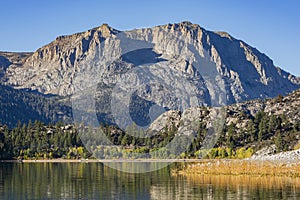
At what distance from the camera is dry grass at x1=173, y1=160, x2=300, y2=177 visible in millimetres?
93062

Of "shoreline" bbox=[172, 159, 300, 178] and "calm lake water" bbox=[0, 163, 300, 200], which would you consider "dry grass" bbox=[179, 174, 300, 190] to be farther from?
"shoreline" bbox=[172, 159, 300, 178]

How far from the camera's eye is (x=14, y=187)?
80438mm

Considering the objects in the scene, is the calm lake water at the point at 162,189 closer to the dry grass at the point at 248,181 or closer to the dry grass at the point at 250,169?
the dry grass at the point at 248,181

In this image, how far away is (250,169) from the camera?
319ft

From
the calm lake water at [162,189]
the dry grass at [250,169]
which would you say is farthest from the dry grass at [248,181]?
the dry grass at [250,169]

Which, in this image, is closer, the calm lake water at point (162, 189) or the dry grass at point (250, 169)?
the calm lake water at point (162, 189)

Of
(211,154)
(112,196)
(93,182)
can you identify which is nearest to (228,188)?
(112,196)

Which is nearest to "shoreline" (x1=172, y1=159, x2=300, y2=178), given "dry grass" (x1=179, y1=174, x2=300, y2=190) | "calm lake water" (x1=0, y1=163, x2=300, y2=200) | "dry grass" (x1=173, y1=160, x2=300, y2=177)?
"dry grass" (x1=173, y1=160, x2=300, y2=177)

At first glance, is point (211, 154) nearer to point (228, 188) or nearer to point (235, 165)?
point (235, 165)

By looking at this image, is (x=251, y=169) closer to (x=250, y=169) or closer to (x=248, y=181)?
(x=250, y=169)

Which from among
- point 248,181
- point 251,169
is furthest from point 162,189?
point 251,169

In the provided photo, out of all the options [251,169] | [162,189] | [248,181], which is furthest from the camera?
[251,169]

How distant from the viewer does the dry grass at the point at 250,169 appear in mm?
93062

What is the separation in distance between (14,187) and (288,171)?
42975 mm
